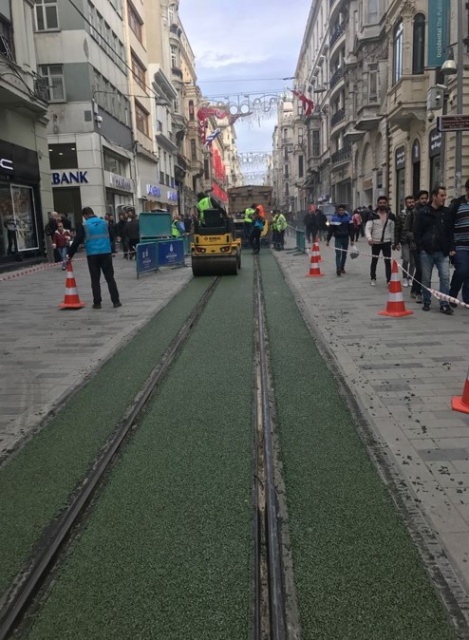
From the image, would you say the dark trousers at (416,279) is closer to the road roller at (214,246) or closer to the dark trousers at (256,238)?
the road roller at (214,246)

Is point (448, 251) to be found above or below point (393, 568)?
above

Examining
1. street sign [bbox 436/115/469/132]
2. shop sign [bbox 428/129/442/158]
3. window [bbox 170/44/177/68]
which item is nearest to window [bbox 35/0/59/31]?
shop sign [bbox 428/129/442/158]

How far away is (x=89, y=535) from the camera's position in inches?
121

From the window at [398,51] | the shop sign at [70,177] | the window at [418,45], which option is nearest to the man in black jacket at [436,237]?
the window at [418,45]

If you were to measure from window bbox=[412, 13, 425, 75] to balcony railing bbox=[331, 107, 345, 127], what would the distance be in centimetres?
2000

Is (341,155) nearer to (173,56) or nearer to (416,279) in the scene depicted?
(173,56)

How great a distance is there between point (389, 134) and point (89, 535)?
30.6 meters

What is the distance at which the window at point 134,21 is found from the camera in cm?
3719

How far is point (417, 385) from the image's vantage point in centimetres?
538

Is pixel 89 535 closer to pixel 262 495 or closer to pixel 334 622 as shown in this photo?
pixel 262 495

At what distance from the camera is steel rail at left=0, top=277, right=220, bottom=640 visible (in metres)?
2.46

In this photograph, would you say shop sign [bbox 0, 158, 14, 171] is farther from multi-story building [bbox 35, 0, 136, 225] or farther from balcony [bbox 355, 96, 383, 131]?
balcony [bbox 355, 96, 383, 131]

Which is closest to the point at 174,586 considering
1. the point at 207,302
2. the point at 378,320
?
the point at 378,320

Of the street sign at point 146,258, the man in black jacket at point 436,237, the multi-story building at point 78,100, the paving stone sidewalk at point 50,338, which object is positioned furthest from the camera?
the multi-story building at point 78,100
